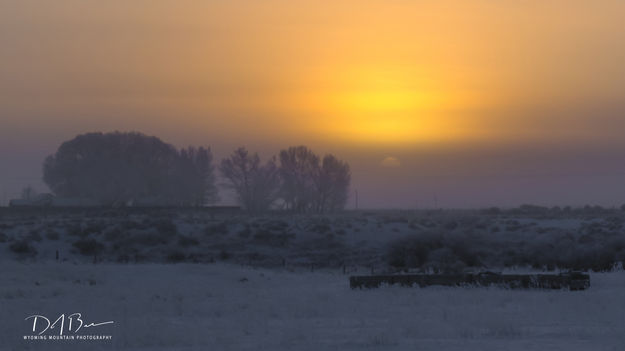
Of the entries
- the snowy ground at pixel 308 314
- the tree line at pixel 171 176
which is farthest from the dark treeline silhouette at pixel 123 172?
the snowy ground at pixel 308 314

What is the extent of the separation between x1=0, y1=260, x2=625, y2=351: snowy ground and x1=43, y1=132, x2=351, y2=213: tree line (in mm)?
73174

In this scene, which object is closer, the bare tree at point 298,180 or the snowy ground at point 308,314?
the snowy ground at point 308,314

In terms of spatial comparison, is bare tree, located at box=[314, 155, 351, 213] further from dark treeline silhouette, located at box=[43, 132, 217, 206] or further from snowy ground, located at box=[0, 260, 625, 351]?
snowy ground, located at box=[0, 260, 625, 351]

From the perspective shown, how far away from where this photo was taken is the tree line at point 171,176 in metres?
100

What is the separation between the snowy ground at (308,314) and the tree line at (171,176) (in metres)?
73.2

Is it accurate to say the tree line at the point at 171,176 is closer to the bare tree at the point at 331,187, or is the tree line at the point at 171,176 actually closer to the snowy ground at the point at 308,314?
the bare tree at the point at 331,187

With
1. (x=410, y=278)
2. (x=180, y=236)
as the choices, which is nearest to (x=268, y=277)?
(x=410, y=278)

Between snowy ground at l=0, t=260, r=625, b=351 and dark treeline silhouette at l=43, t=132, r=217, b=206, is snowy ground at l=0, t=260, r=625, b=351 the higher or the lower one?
the lower one

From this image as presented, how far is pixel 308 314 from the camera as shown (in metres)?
19.1

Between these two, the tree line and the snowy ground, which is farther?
the tree line

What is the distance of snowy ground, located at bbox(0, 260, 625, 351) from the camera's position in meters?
14.5

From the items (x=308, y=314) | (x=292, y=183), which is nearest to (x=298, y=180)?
(x=292, y=183)

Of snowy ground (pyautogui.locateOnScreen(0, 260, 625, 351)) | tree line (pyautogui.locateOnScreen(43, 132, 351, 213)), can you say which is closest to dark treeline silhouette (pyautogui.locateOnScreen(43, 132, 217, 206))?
tree line (pyautogui.locateOnScreen(43, 132, 351, 213))

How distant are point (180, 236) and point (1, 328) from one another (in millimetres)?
39165
